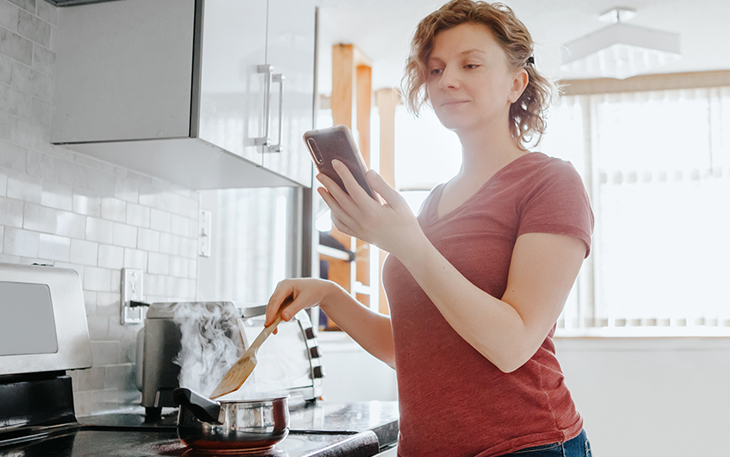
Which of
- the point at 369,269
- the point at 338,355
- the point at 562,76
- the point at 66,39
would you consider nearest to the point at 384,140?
the point at 369,269

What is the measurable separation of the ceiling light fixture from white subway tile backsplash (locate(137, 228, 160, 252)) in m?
2.14

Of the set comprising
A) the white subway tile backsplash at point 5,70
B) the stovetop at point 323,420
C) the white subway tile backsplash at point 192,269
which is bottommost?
the stovetop at point 323,420

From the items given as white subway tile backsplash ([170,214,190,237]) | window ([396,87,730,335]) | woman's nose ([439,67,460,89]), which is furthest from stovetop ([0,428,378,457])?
window ([396,87,730,335])

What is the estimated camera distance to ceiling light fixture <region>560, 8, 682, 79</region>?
323cm

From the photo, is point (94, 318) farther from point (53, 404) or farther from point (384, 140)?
point (384, 140)

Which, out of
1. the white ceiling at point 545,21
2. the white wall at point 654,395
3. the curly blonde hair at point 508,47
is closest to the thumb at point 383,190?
the curly blonde hair at point 508,47

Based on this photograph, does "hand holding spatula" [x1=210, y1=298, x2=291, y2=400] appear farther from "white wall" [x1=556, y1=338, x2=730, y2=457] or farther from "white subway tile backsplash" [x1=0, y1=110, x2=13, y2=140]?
"white wall" [x1=556, y1=338, x2=730, y2=457]

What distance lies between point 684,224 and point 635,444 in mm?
1326

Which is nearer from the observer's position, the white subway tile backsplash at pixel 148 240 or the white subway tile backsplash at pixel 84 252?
the white subway tile backsplash at pixel 84 252

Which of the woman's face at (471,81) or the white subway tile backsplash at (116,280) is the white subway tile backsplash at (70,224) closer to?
the white subway tile backsplash at (116,280)

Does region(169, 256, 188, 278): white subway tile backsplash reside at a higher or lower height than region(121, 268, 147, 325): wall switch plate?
higher

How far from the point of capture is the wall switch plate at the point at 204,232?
2.26 m

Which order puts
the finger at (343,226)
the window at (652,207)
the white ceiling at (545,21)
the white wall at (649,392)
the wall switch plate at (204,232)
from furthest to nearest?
1. the window at (652,207)
2. the white wall at (649,392)
3. the white ceiling at (545,21)
4. the wall switch plate at (204,232)
5. the finger at (343,226)

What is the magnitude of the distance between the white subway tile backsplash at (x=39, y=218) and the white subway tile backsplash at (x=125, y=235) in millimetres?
229
